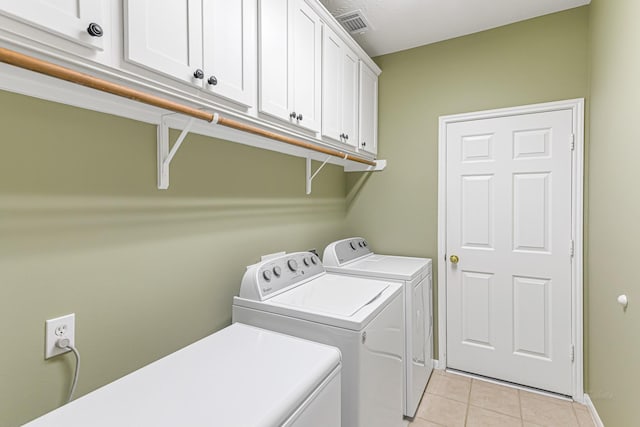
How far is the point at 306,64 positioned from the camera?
1.68 meters

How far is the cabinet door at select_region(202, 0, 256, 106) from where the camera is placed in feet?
3.65

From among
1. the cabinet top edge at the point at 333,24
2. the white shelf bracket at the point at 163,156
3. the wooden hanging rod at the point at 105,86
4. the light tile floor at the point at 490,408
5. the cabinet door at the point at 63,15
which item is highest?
the cabinet top edge at the point at 333,24

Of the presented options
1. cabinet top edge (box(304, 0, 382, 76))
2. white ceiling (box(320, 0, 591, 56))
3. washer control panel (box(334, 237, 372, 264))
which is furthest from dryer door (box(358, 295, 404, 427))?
white ceiling (box(320, 0, 591, 56))

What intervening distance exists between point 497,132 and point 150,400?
2.61 meters

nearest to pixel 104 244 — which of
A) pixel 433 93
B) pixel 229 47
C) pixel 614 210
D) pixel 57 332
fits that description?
pixel 57 332

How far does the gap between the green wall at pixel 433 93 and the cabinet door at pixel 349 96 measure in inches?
22.1

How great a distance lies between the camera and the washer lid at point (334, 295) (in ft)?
4.54

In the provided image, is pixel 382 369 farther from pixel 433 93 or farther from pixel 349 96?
pixel 433 93

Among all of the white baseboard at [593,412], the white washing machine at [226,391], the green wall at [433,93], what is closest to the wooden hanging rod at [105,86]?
the white washing machine at [226,391]

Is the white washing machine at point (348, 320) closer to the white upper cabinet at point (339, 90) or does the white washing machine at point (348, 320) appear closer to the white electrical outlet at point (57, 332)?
the white electrical outlet at point (57, 332)

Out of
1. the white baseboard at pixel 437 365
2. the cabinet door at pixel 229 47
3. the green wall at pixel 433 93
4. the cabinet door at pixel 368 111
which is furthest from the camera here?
the white baseboard at pixel 437 365

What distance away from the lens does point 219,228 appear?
1583mm

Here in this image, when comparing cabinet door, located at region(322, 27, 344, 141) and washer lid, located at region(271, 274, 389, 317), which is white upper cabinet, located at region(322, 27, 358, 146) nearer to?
cabinet door, located at region(322, 27, 344, 141)

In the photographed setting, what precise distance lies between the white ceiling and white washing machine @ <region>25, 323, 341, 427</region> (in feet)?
6.84
